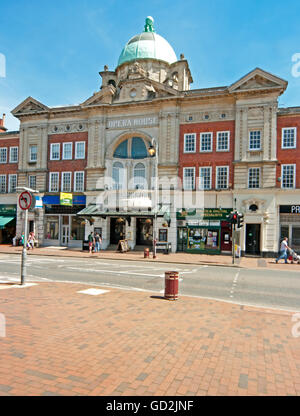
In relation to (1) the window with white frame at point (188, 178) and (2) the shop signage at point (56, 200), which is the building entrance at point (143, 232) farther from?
(2) the shop signage at point (56, 200)

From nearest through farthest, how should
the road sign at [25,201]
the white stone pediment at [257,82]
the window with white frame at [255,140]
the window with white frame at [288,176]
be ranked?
1. the road sign at [25,201]
2. the white stone pediment at [257,82]
3. the window with white frame at [288,176]
4. the window with white frame at [255,140]

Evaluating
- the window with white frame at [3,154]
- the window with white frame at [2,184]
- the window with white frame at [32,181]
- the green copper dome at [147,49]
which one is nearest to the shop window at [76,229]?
the window with white frame at [32,181]

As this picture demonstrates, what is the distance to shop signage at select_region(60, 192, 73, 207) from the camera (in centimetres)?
3102

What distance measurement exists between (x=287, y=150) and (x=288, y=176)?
218 cm

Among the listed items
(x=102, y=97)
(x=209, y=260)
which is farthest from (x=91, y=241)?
(x=102, y=97)

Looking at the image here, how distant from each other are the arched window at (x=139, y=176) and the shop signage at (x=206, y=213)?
16.3ft

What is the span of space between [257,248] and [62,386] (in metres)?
24.3

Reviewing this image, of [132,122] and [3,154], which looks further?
[3,154]

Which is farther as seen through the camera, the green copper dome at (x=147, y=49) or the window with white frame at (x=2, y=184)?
the green copper dome at (x=147, y=49)

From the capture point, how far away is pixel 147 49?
1480 inches

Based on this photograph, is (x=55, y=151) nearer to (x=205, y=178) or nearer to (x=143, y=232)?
(x=143, y=232)

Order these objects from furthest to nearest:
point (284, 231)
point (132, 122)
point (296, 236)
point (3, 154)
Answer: point (3, 154)
point (132, 122)
point (284, 231)
point (296, 236)

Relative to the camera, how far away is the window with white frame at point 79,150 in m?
32.1

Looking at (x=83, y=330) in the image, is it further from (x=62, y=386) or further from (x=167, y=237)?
(x=167, y=237)
